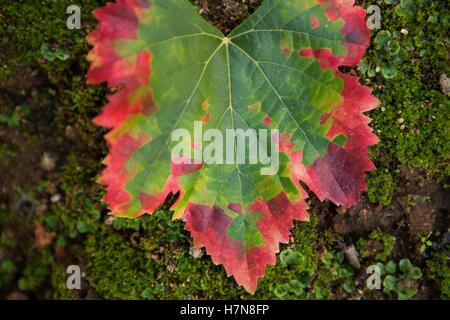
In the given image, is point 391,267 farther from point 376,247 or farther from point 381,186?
point 381,186

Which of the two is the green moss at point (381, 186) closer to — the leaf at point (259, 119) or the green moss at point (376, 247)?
the green moss at point (376, 247)

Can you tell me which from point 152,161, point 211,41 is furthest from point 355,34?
point 152,161

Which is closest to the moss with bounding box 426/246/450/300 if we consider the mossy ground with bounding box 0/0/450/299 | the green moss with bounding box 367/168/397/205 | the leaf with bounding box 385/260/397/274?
the mossy ground with bounding box 0/0/450/299

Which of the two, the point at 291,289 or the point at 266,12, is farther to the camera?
the point at 291,289

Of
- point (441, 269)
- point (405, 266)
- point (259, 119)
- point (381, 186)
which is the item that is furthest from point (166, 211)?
point (441, 269)

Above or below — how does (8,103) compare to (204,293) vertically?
above

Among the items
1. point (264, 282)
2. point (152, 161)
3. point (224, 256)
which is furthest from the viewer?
point (264, 282)
